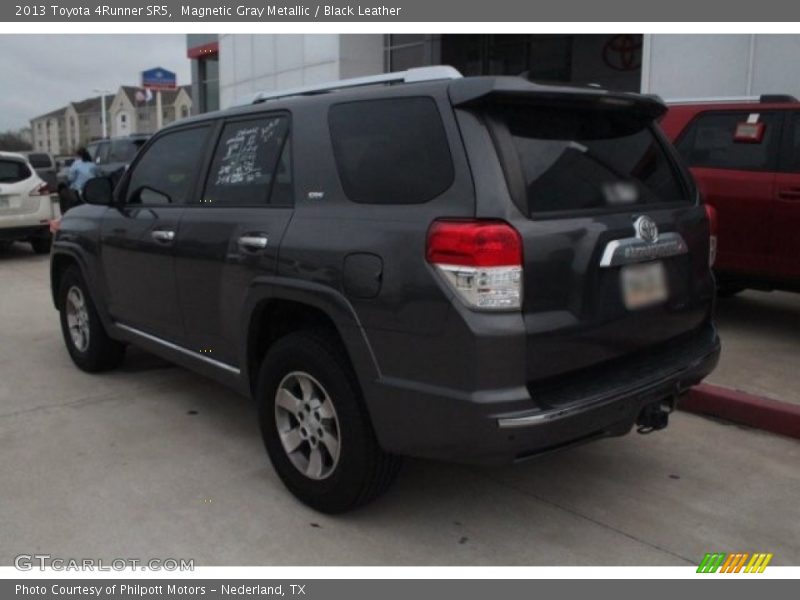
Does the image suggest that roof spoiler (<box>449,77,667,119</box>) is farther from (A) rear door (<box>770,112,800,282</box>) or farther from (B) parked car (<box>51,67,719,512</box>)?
(A) rear door (<box>770,112,800,282</box>)

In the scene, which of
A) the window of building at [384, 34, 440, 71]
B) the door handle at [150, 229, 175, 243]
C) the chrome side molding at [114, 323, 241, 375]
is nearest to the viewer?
the chrome side molding at [114, 323, 241, 375]

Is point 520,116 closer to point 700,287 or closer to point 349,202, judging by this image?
point 349,202

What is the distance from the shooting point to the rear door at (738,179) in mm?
6055

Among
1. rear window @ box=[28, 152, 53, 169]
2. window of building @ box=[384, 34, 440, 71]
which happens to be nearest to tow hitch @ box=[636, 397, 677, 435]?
window of building @ box=[384, 34, 440, 71]

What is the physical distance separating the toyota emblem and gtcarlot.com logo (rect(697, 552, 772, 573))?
4.29 feet

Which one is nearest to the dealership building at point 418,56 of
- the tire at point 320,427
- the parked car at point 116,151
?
the parked car at point 116,151

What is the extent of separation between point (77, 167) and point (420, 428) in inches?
501

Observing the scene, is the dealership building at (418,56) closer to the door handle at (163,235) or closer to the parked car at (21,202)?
the parked car at (21,202)

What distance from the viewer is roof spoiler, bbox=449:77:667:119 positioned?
281cm

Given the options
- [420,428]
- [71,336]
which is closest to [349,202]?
[420,428]

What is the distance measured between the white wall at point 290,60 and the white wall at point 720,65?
7865 millimetres

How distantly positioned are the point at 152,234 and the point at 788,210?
476 cm

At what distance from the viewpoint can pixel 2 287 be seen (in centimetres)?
953
